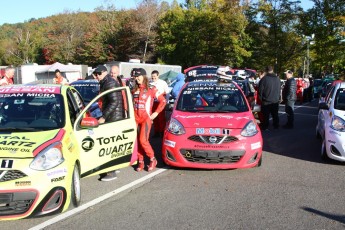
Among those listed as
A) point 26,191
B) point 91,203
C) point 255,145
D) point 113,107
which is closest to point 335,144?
point 255,145

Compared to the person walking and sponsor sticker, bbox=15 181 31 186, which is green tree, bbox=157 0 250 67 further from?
sponsor sticker, bbox=15 181 31 186

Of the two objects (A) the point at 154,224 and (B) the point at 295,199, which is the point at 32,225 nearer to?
(A) the point at 154,224

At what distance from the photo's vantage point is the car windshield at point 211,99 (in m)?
8.03

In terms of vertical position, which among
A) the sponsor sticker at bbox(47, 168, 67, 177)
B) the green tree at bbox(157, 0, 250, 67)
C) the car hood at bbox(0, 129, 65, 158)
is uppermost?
the green tree at bbox(157, 0, 250, 67)

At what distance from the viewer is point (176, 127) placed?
23.7ft

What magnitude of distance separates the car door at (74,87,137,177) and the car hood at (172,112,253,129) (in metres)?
1.19

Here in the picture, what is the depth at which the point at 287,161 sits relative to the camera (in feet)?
26.7

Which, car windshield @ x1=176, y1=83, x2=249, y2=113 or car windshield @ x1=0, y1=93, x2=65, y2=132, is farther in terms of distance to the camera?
car windshield @ x1=176, y1=83, x2=249, y2=113

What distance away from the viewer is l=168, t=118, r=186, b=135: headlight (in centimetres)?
711

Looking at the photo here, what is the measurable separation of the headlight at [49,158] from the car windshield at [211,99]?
3.57 metres

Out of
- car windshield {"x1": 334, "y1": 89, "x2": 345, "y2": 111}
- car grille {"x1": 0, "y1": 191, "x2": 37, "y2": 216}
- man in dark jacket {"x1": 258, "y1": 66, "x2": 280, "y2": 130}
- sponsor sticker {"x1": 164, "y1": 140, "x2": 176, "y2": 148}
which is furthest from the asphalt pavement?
man in dark jacket {"x1": 258, "y1": 66, "x2": 280, "y2": 130}

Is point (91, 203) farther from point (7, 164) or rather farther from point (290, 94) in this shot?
point (290, 94)

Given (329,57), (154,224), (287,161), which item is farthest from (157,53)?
(154,224)

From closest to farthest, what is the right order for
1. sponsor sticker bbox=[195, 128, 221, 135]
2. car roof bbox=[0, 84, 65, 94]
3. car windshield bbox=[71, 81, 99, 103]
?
car roof bbox=[0, 84, 65, 94], sponsor sticker bbox=[195, 128, 221, 135], car windshield bbox=[71, 81, 99, 103]
